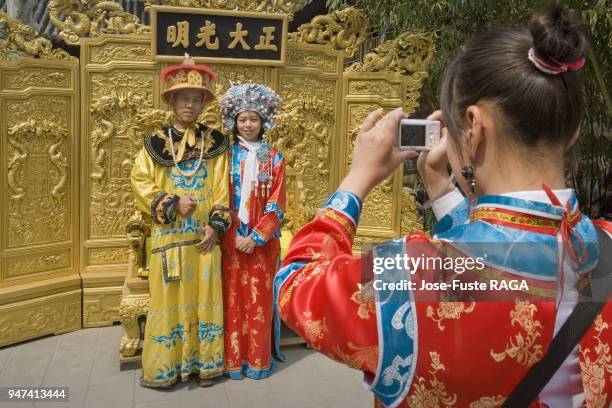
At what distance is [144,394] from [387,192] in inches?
93.4

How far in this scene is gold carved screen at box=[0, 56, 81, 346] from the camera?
11.7ft

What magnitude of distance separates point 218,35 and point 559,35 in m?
3.37

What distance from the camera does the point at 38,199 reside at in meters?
3.73

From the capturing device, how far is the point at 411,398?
0.78m

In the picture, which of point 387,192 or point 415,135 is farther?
point 387,192

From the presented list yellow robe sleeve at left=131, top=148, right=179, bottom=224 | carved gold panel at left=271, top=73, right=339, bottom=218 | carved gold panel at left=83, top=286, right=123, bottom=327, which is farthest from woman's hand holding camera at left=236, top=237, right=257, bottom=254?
carved gold panel at left=83, top=286, right=123, bottom=327

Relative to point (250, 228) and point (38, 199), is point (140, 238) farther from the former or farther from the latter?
point (38, 199)

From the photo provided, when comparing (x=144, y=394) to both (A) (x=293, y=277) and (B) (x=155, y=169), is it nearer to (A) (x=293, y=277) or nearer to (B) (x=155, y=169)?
(B) (x=155, y=169)

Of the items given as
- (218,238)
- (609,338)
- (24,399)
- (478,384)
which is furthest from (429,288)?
(24,399)

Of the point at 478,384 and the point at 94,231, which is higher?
the point at 478,384

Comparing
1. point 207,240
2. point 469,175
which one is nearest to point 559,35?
point 469,175

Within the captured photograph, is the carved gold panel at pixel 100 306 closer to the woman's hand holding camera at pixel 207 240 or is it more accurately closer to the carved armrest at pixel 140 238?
the carved armrest at pixel 140 238

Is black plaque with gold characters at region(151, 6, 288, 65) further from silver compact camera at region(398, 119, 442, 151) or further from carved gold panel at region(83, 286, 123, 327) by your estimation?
silver compact camera at region(398, 119, 442, 151)

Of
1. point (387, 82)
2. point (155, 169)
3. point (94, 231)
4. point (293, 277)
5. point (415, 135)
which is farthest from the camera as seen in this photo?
point (387, 82)
